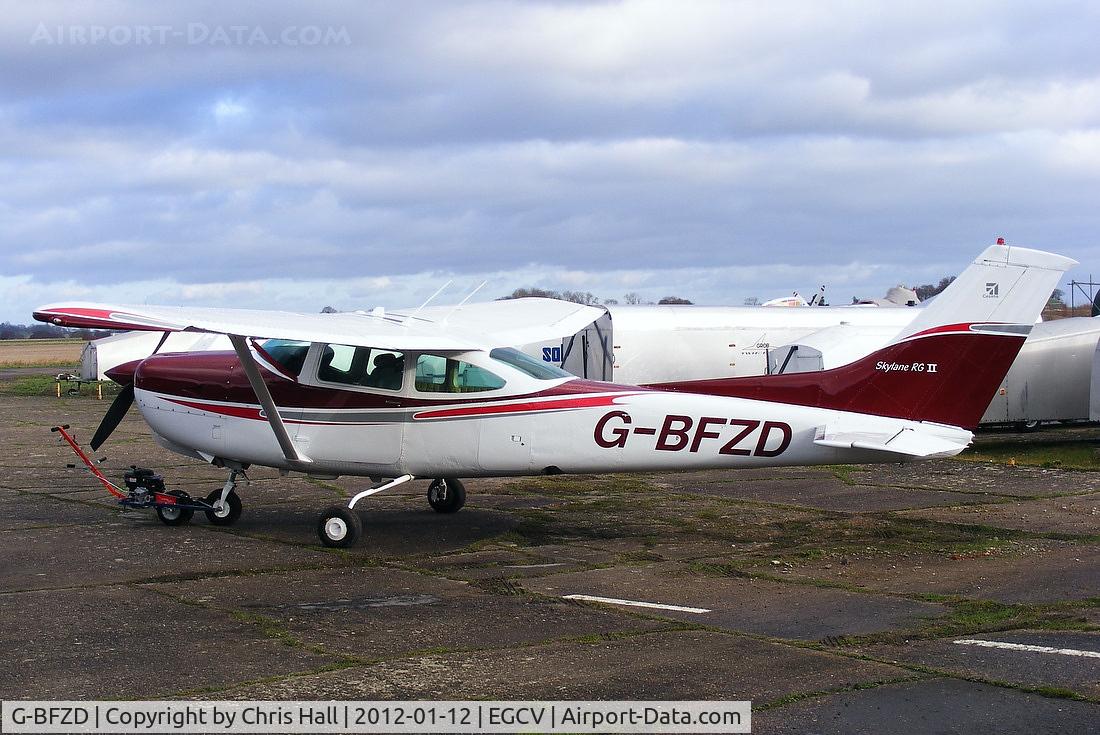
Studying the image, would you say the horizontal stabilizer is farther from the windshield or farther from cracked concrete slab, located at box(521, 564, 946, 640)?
the windshield

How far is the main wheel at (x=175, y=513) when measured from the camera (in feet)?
40.4

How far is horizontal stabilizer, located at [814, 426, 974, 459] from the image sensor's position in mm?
9945

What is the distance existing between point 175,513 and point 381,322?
3146 mm

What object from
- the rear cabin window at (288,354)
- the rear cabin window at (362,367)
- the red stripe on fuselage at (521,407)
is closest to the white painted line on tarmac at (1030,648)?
the red stripe on fuselage at (521,407)

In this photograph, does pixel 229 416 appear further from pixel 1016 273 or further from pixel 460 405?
pixel 1016 273

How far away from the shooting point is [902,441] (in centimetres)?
1013

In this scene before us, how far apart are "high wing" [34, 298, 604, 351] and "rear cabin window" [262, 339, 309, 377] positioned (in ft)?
1.25

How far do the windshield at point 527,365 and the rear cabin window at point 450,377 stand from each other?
238 mm

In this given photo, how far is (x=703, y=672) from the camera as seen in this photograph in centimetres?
668

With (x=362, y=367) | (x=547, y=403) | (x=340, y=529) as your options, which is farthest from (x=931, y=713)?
(x=362, y=367)

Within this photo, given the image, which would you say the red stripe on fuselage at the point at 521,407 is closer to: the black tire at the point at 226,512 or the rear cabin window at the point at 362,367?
the rear cabin window at the point at 362,367

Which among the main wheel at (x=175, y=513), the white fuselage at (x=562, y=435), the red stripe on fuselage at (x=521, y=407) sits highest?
the red stripe on fuselage at (x=521, y=407)

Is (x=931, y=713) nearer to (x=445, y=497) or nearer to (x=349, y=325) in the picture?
(x=349, y=325)

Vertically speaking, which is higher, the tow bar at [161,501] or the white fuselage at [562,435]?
the white fuselage at [562,435]
